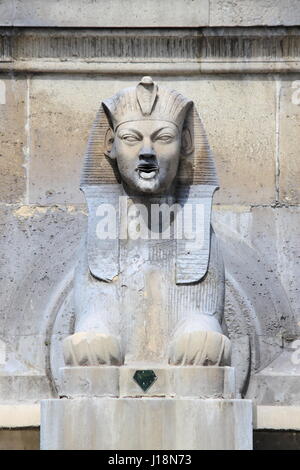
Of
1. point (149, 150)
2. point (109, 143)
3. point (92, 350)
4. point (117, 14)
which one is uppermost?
point (117, 14)

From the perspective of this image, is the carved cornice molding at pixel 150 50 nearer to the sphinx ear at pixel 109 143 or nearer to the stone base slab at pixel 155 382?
the sphinx ear at pixel 109 143

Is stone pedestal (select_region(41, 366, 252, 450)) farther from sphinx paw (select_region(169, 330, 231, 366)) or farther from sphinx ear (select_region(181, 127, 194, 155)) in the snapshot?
sphinx ear (select_region(181, 127, 194, 155))

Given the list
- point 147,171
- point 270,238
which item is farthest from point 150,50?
point 147,171

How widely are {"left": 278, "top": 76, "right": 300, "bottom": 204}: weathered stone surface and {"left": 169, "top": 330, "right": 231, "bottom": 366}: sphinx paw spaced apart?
8.06 ft

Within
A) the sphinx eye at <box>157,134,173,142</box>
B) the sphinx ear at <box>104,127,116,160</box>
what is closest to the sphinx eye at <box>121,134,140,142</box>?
the sphinx eye at <box>157,134,173,142</box>

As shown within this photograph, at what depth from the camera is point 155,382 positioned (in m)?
14.5

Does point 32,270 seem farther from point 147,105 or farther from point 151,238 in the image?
point 147,105

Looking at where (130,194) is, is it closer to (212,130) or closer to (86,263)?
(86,263)

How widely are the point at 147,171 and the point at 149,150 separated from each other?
12 centimetres

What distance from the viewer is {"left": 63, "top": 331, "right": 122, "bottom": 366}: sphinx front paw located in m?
14.5

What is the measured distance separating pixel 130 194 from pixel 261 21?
2283 mm

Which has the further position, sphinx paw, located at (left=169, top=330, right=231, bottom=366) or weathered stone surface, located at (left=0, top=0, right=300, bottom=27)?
weathered stone surface, located at (left=0, top=0, right=300, bottom=27)

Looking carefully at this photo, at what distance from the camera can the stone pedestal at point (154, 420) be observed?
46.9 ft
